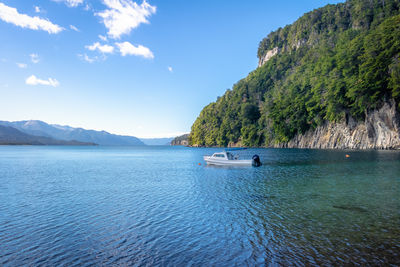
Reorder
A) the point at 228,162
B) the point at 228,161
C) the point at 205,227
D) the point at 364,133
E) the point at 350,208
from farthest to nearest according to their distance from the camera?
the point at 364,133, the point at 228,161, the point at 228,162, the point at 350,208, the point at 205,227

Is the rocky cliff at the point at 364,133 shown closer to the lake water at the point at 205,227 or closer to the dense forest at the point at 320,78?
the dense forest at the point at 320,78

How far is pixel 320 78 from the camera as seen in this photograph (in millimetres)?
94875

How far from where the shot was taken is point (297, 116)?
104 m

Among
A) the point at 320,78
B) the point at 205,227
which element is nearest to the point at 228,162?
the point at 205,227

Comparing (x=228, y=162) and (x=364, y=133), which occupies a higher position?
(x=364, y=133)

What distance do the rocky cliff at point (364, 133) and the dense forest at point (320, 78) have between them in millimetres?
2715

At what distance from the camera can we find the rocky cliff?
67688mm

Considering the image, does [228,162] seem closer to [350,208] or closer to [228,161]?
[228,161]

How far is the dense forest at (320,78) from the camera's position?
6762cm

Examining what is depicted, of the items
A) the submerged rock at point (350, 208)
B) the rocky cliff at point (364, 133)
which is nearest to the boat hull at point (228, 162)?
the submerged rock at point (350, 208)

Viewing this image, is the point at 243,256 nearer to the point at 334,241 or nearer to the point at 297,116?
the point at 334,241

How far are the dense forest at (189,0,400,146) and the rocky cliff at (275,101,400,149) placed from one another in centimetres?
271

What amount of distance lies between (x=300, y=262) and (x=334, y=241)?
2857mm

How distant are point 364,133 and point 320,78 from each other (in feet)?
92.4
